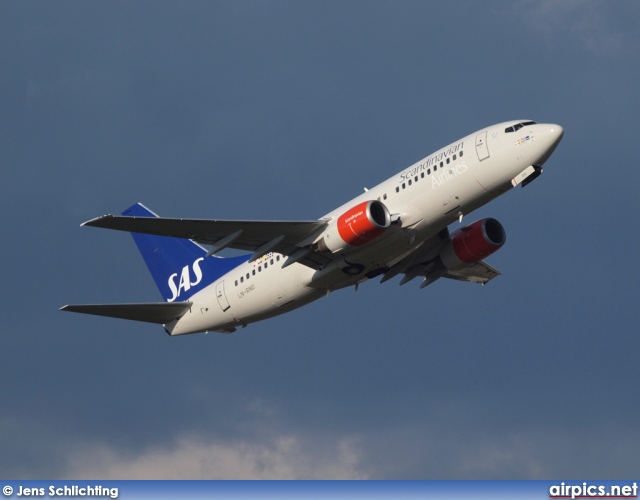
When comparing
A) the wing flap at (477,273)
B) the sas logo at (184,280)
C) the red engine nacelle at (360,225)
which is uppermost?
the sas logo at (184,280)

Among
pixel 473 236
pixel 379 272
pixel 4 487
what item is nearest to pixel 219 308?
pixel 379 272

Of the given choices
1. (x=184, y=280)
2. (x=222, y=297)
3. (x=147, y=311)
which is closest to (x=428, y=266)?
(x=222, y=297)

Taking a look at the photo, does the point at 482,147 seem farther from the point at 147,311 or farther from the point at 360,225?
the point at 147,311

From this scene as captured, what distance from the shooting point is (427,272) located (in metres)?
64.5

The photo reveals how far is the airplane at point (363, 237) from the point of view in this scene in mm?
54156

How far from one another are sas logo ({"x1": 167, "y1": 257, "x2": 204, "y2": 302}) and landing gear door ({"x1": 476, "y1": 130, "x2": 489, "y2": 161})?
19.4 metres

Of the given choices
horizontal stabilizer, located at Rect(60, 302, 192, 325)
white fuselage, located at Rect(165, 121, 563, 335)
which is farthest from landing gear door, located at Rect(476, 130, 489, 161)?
horizontal stabilizer, located at Rect(60, 302, 192, 325)

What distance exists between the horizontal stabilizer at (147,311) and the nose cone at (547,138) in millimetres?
20777

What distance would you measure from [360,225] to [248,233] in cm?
553

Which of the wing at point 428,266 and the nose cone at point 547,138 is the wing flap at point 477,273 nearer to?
the wing at point 428,266

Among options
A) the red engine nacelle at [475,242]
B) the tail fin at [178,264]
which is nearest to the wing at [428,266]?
the red engine nacelle at [475,242]
